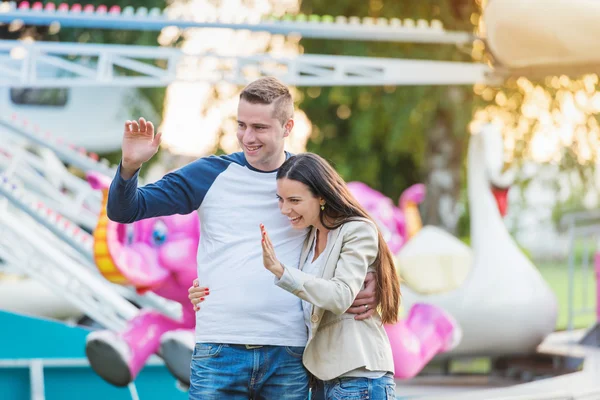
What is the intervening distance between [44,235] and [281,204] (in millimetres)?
4344

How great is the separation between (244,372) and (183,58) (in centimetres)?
439

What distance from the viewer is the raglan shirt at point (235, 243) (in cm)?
246

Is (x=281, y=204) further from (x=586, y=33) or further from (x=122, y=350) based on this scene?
(x=586, y=33)

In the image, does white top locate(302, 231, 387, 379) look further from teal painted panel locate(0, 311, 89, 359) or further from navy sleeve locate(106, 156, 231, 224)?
teal painted panel locate(0, 311, 89, 359)

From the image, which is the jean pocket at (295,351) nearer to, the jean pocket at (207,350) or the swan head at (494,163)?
the jean pocket at (207,350)

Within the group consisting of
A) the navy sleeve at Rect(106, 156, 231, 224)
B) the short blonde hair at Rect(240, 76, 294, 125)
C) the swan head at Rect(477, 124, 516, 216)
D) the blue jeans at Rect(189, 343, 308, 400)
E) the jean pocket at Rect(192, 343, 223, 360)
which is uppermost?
the swan head at Rect(477, 124, 516, 216)

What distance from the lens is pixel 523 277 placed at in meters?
6.55

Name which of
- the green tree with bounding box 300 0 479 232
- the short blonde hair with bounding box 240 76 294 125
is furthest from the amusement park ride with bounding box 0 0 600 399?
the short blonde hair with bounding box 240 76 294 125

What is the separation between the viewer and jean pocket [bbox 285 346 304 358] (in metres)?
2.48

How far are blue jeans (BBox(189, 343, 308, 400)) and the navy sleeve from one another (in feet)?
1.24

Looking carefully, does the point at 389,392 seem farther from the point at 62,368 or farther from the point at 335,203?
the point at 62,368

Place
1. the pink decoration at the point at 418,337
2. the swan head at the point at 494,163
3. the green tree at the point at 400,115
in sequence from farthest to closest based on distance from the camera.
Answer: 1. the green tree at the point at 400,115
2. the swan head at the point at 494,163
3. the pink decoration at the point at 418,337

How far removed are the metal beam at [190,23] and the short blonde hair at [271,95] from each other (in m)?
3.91

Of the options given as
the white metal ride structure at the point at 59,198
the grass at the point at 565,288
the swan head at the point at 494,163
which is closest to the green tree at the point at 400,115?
the swan head at the point at 494,163
